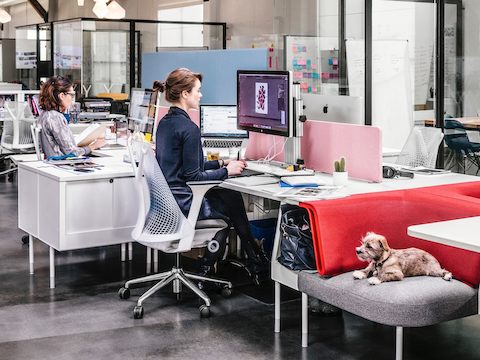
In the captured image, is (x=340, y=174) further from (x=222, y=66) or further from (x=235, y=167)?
(x=222, y=66)

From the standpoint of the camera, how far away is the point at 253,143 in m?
5.76

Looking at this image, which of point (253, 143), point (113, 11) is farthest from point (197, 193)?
point (113, 11)

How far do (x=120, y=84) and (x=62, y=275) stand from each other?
679 centimetres

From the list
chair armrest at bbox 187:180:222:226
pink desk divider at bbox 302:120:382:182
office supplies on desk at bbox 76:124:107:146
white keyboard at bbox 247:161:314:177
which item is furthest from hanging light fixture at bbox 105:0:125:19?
chair armrest at bbox 187:180:222:226

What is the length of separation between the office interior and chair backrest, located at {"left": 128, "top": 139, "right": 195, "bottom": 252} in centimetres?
41

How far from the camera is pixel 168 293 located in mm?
5172

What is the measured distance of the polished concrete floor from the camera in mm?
4125

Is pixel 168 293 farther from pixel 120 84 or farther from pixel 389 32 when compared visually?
pixel 120 84

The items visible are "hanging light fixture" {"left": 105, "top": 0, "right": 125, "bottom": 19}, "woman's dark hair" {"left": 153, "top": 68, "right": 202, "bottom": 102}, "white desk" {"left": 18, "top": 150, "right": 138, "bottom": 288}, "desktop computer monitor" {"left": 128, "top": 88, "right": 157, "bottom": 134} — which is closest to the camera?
"woman's dark hair" {"left": 153, "top": 68, "right": 202, "bottom": 102}

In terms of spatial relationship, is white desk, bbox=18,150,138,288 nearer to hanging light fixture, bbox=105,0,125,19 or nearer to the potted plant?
the potted plant

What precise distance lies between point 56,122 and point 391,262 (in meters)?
3.04

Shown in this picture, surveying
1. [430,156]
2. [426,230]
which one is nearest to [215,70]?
[430,156]

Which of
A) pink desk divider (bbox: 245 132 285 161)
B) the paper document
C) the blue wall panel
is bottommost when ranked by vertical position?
the paper document

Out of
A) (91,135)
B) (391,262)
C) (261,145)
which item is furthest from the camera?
(91,135)
